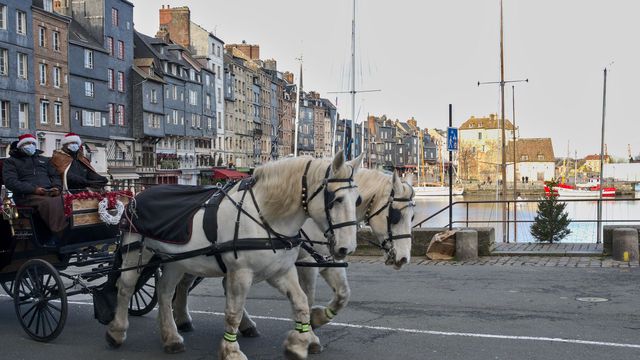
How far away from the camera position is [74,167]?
1042cm

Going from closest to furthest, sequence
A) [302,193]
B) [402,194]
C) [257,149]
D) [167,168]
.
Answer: [302,193]
[402,194]
[167,168]
[257,149]

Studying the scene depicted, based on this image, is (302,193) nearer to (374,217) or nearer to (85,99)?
(374,217)

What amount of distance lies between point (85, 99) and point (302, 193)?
54266 millimetres

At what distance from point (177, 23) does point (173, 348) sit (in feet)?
274

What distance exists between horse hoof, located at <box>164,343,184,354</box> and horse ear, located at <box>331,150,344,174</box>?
9.60 ft

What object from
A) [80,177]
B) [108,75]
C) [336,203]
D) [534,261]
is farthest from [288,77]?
[336,203]

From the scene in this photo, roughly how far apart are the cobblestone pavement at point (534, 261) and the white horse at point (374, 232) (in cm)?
821

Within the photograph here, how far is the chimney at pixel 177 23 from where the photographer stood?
8712 centimetres

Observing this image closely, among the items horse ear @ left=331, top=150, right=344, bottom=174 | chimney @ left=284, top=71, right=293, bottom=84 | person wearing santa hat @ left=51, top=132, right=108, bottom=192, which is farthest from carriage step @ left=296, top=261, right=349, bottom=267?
chimney @ left=284, top=71, right=293, bottom=84

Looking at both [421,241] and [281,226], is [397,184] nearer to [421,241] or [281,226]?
[281,226]

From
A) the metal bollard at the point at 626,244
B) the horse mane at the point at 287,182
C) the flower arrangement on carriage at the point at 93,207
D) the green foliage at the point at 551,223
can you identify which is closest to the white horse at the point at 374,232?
the horse mane at the point at 287,182

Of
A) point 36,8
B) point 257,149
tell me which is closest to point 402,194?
point 36,8

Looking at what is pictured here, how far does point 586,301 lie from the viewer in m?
11.4

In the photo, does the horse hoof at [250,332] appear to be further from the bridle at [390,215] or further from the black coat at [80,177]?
the black coat at [80,177]
